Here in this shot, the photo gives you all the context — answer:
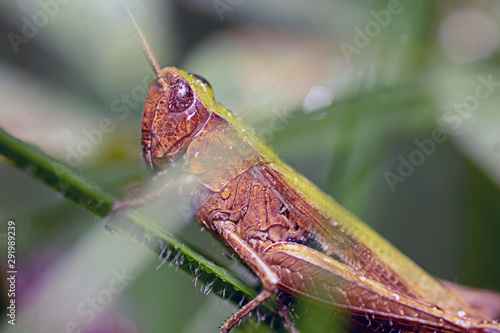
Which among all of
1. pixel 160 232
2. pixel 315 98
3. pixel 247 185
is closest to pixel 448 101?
pixel 315 98

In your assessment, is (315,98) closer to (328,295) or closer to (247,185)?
(247,185)

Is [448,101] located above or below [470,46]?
below
